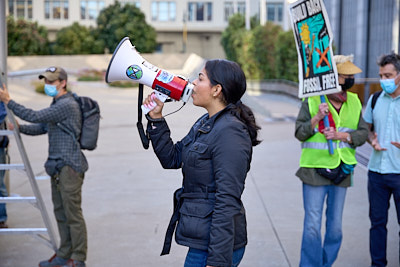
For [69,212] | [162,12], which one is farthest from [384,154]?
[162,12]

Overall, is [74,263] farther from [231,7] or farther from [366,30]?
[231,7]

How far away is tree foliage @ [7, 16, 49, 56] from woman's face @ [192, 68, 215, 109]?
4200 centimetres

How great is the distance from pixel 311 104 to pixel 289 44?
76.7 feet

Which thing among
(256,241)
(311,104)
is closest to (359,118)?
(311,104)

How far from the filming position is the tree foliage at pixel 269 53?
2845 centimetres

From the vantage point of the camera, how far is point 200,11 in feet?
218

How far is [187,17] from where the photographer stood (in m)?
64.7

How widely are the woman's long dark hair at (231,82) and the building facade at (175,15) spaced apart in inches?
2278

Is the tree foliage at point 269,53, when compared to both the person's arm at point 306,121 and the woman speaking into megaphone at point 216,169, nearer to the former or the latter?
the person's arm at point 306,121

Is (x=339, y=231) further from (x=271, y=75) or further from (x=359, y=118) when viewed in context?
(x=271, y=75)

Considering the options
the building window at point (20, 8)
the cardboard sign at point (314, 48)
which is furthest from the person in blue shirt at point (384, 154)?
the building window at point (20, 8)

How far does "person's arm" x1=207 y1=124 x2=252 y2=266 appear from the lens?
121 inches

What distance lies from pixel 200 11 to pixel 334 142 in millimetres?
62643

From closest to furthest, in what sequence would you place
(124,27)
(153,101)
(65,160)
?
(153,101) < (65,160) < (124,27)
